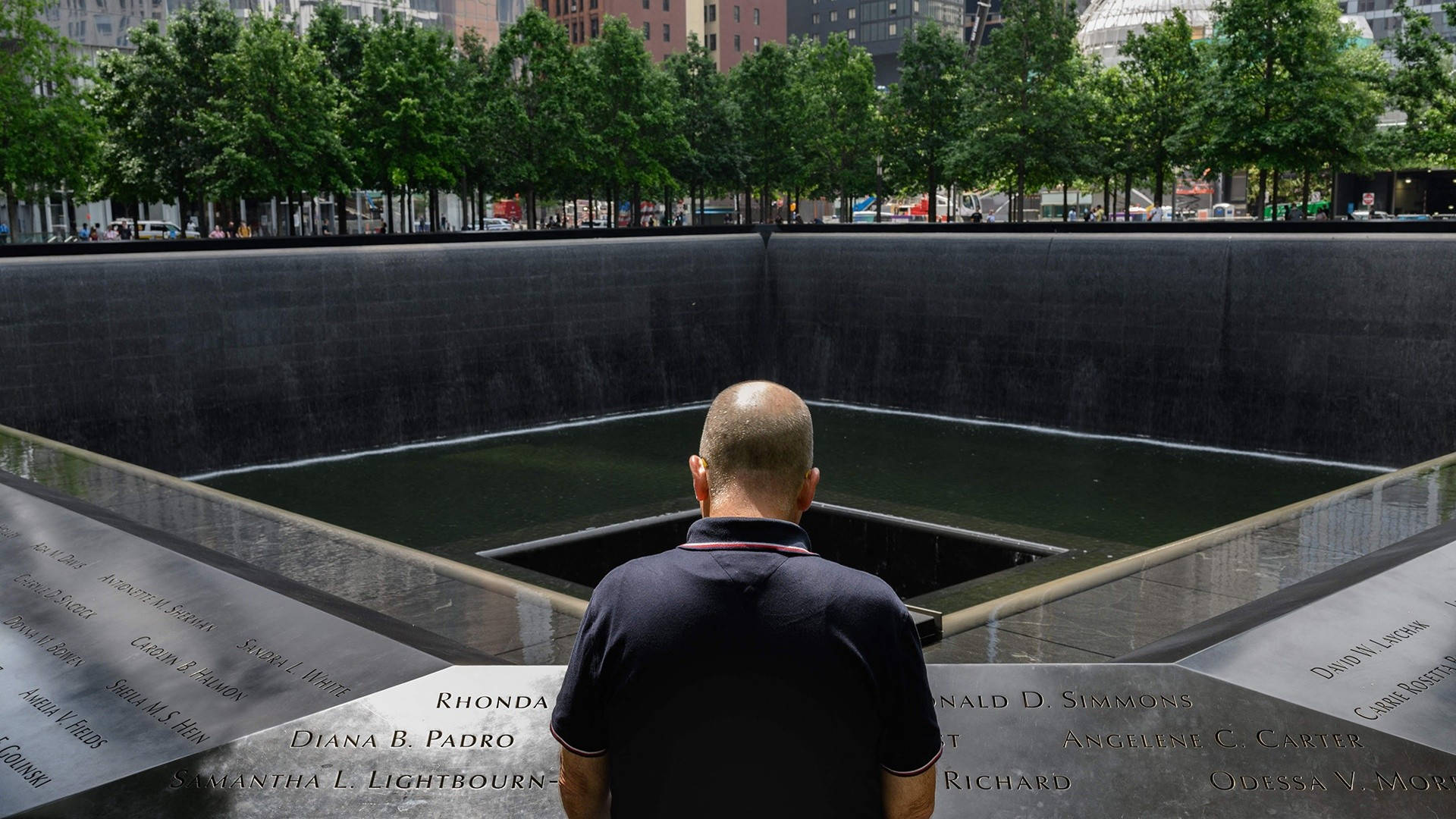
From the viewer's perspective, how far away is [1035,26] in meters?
33.8

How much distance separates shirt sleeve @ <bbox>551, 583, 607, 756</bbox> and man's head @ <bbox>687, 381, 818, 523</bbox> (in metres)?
0.27

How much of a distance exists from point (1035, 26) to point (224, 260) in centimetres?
2453

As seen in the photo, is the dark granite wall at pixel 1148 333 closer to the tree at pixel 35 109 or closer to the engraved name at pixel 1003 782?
the engraved name at pixel 1003 782

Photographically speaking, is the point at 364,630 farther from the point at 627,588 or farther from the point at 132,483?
the point at 132,483

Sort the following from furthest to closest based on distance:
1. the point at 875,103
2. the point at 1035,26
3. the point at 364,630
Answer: the point at 875,103, the point at 1035,26, the point at 364,630

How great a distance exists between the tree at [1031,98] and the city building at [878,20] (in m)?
71.9

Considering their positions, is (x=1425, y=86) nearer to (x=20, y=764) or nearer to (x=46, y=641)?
(x=46, y=641)

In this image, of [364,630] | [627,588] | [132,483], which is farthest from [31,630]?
[132,483]

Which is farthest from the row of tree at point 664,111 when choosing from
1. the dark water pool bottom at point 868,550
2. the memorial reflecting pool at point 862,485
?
the dark water pool bottom at point 868,550

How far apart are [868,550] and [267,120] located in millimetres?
23957

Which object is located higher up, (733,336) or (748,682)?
(748,682)

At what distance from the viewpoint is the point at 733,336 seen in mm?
20047

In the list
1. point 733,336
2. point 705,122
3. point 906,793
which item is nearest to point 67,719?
point 906,793

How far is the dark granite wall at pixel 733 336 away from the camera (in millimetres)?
A: 14094
